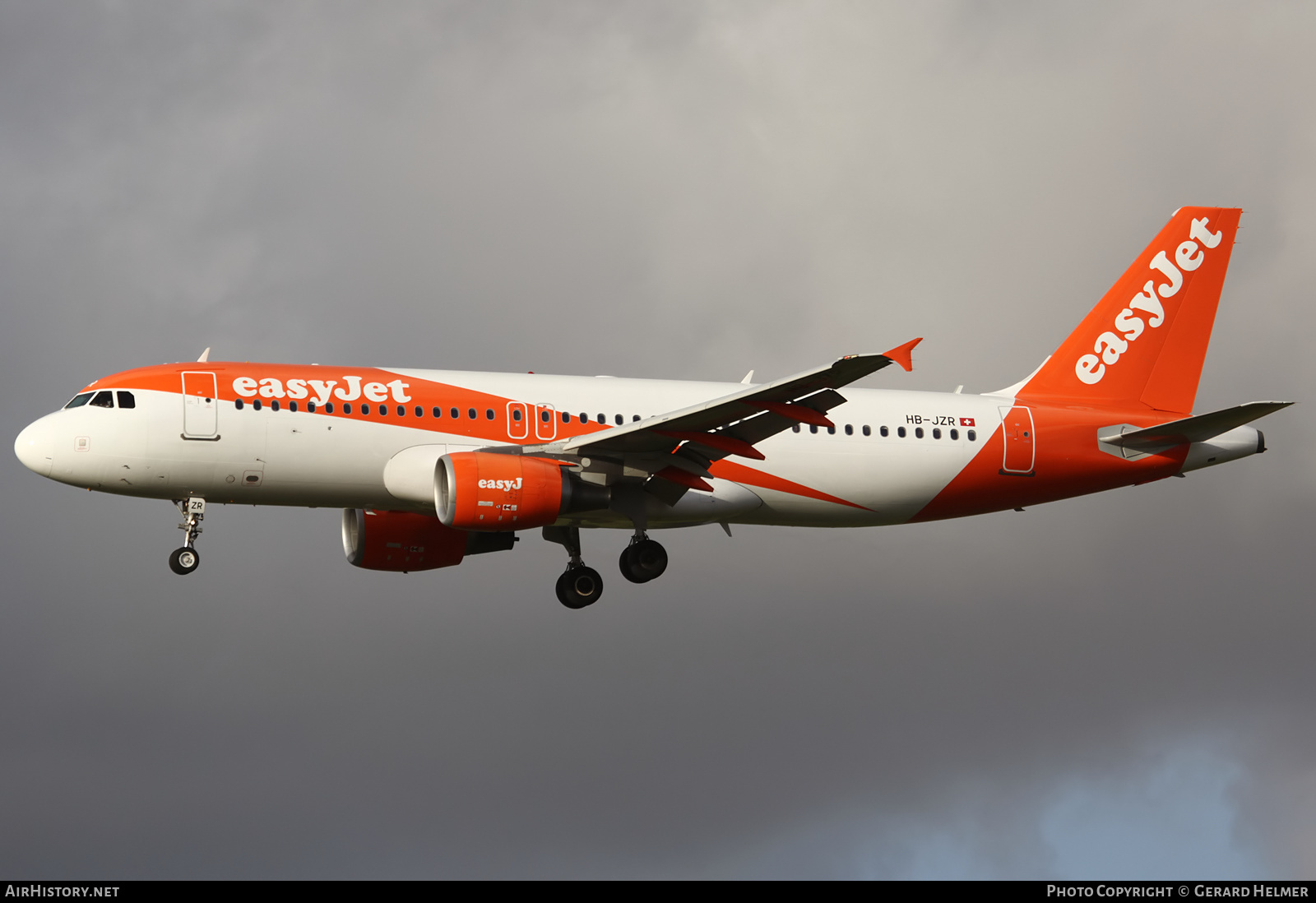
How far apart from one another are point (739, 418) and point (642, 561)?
195 inches

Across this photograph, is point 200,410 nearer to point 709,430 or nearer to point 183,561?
point 183,561

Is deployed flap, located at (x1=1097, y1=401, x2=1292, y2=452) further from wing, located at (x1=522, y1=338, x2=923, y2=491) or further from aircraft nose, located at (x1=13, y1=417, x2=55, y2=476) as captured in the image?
aircraft nose, located at (x1=13, y1=417, x2=55, y2=476)

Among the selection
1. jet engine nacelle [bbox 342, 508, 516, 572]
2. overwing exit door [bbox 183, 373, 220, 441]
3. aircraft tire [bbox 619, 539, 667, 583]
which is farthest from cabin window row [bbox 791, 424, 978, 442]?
overwing exit door [bbox 183, 373, 220, 441]

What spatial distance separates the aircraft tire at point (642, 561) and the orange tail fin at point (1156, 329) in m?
10.2

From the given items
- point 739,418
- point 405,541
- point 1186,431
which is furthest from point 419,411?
point 1186,431

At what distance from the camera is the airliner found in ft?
117

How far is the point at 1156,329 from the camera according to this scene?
44250 mm

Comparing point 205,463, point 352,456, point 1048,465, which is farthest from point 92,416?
point 1048,465

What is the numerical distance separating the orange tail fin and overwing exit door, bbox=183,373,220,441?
19.3 metres

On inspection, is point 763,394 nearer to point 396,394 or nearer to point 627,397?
point 627,397

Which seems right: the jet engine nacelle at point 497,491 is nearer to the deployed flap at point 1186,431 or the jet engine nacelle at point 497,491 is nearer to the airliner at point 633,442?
the airliner at point 633,442

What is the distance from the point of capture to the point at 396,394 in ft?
121

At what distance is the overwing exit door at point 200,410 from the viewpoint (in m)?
35.6

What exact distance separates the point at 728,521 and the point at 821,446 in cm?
274
